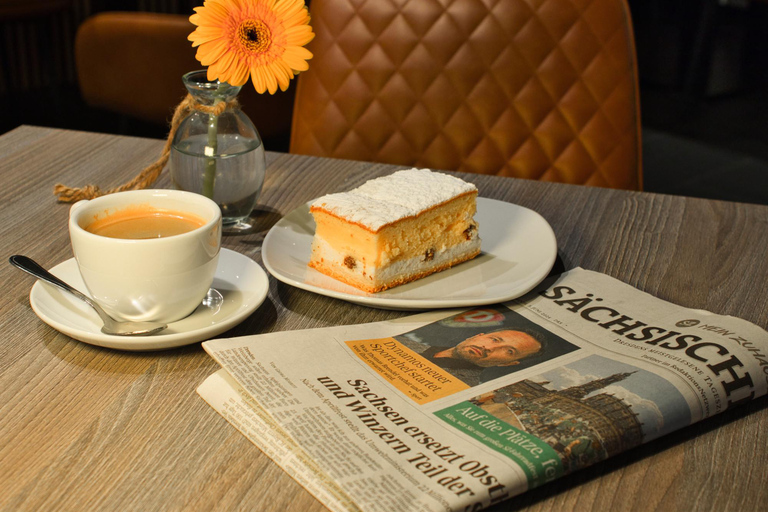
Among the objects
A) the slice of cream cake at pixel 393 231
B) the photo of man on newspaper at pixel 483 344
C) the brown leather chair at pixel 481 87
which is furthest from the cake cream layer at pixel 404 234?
the brown leather chair at pixel 481 87

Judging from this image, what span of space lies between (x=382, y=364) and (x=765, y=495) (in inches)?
12.3

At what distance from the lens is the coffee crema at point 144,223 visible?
693mm

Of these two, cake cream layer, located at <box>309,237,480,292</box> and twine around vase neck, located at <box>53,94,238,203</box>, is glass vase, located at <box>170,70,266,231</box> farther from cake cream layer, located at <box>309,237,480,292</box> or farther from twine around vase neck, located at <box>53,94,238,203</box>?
cake cream layer, located at <box>309,237,480,292</box>

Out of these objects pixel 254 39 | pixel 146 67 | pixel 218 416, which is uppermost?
pixel 254 39

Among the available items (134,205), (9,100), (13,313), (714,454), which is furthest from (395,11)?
(9,100)

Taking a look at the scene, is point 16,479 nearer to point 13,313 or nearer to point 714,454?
point 13,313

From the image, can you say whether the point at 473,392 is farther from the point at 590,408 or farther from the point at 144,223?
the point at 144,223

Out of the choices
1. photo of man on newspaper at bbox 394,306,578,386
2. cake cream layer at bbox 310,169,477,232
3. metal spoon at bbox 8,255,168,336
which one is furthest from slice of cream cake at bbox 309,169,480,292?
metal spoon at bbox 8,255,168,336

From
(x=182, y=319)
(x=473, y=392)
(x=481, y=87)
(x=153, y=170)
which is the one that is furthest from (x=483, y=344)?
(x=481, y=87)

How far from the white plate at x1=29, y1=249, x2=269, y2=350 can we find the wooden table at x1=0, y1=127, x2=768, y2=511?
0.07 ft

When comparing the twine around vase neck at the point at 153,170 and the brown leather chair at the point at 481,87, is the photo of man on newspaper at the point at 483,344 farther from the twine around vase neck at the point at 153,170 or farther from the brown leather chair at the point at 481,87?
the brown leather chair at the point at 481,87

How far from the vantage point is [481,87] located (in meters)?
1.46

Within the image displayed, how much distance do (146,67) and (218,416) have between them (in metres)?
2.69

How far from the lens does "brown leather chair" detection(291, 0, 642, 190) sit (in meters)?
1.42
